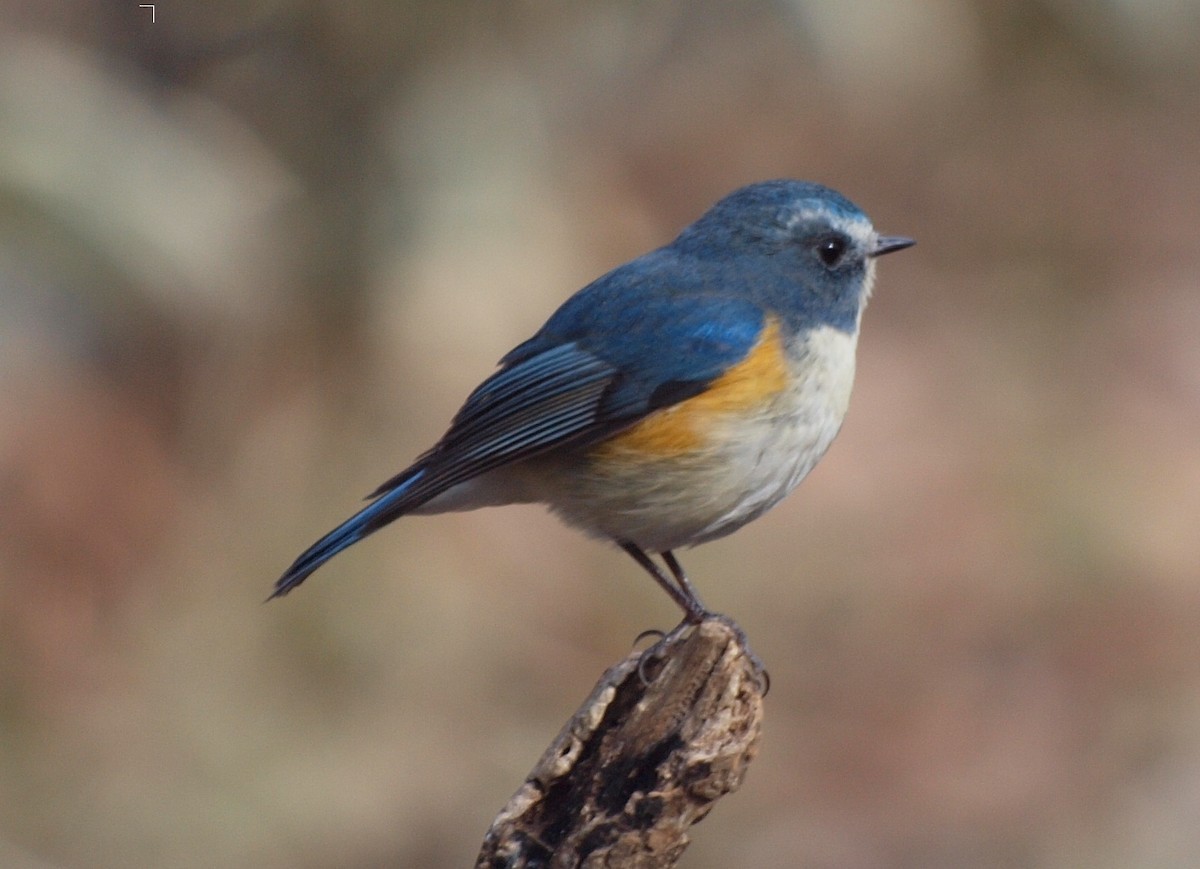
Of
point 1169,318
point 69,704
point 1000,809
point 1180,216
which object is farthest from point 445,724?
point 1180,216

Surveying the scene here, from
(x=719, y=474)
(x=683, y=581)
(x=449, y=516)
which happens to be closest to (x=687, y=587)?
(x=683, y=581)

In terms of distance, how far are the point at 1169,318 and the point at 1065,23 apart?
4619 mm

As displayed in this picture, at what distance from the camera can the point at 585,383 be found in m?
3.16

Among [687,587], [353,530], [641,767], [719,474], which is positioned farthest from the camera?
[687,587]

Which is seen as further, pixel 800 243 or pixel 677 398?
pixel 800 243

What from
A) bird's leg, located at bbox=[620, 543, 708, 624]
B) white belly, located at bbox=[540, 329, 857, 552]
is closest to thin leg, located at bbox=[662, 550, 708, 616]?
bird's leg, located at bbox=[620, 543, 708, 624]

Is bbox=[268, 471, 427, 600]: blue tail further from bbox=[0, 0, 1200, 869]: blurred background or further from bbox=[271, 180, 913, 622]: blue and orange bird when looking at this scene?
bbox=[0, 0, 1200, 869]: blurred background

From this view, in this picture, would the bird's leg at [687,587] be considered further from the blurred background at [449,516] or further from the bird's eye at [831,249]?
the blurred background at [449,516]

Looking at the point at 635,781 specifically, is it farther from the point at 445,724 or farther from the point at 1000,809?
the point at 1000,809

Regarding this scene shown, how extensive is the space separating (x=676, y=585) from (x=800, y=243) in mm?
793

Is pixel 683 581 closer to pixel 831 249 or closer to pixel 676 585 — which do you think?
pixel 676 585

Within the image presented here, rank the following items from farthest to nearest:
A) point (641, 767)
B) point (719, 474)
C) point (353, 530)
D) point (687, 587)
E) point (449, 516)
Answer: point (449, 516) → point (687, 587) → point (353, 530) → point (719, 474) → point (641, 767)

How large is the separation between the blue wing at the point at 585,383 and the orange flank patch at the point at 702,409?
0.02m

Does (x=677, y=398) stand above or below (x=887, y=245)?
below
